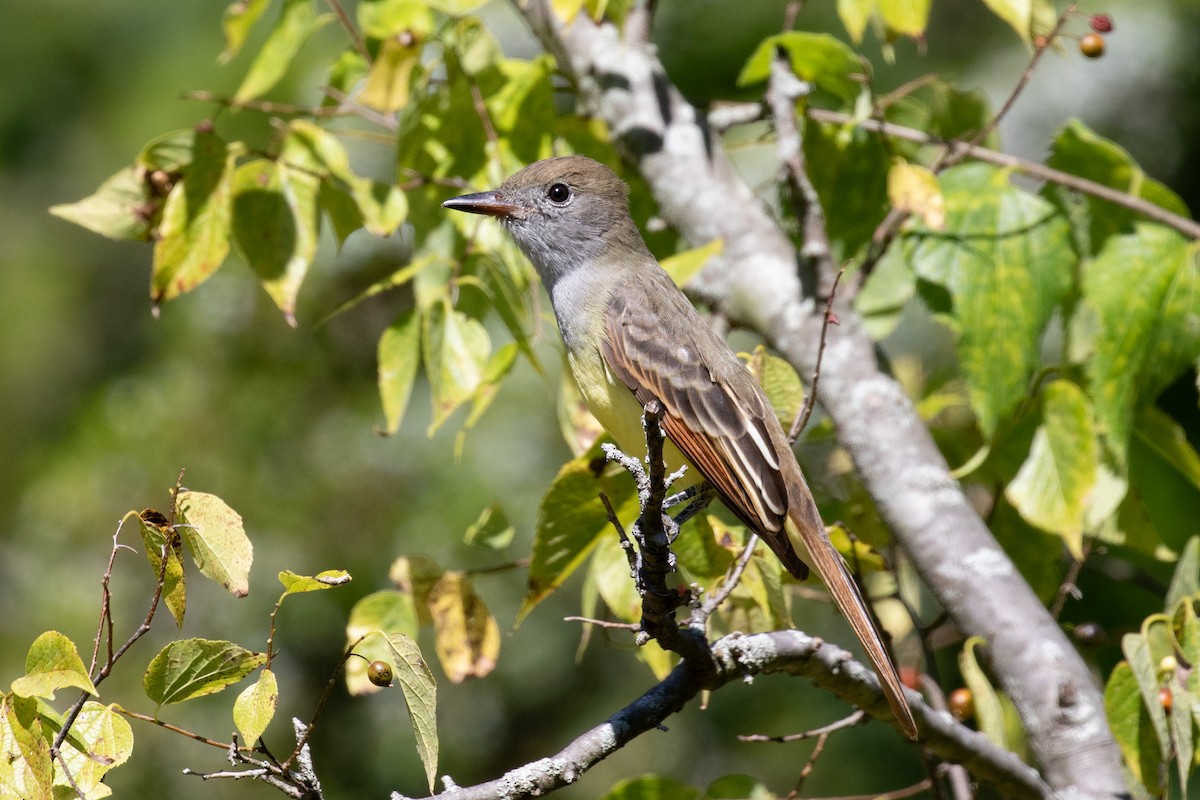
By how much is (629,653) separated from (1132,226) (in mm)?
3023

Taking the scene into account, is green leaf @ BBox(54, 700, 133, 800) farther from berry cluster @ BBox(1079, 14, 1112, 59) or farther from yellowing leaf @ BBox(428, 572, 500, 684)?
berry cluster @ BBox(1079, 14, 1112, 59)

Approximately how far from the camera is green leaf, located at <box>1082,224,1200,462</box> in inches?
127

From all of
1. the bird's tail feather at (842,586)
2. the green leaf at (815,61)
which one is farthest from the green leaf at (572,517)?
the green leaf at (815,61)

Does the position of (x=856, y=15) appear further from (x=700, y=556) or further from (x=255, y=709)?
(x=255, y=709)

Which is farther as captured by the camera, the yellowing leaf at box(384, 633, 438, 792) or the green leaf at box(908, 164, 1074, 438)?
the green leaf at box(908, 164, 1074, 438)

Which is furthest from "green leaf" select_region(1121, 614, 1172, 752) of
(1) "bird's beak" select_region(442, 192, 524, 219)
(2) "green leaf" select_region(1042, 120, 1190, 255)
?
(1) "bird's beak" select_region(442, 192, 524, 219)

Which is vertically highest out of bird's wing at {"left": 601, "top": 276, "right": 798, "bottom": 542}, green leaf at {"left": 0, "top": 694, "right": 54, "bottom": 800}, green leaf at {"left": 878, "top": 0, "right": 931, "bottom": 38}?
green leaf at {"left": 878, "top": 0, "right": 931, "bottom": 38}

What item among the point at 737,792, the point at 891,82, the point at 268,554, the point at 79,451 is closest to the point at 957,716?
the point at 737,792

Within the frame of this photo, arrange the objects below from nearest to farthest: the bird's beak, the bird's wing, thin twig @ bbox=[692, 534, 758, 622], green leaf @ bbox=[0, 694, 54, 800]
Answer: green leaf @ bbox=[0, 694, 54, 800] → thin twig @ bbox=[692, 534, 758, 622] → the bird's wing → the bird's beak

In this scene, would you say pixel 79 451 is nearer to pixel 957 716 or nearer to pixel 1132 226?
pixel 957 716

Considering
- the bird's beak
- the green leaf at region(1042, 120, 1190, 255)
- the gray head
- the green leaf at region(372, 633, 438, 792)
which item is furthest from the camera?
the gray head

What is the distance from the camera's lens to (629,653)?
558cm

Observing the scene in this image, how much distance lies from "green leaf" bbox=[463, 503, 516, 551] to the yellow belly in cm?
38

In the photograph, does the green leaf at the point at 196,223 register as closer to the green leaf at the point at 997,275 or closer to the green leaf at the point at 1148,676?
the green leaf at the point at 997,275
